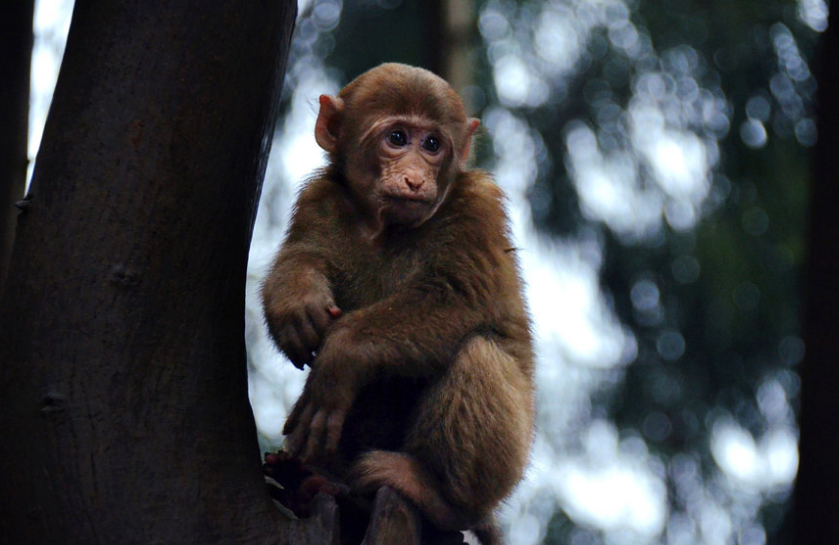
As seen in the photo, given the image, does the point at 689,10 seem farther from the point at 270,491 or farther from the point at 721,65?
the point at 270,491

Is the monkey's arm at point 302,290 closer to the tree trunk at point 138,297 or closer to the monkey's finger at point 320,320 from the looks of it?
the monkey's finger at point 320,320

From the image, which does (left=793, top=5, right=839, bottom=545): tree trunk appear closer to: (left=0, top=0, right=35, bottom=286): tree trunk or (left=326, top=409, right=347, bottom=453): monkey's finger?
(left=326, top=409, right=347, bottom=453): monkey's finger

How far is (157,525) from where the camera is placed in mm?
2703

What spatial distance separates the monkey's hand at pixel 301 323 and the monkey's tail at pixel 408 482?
0.41 m

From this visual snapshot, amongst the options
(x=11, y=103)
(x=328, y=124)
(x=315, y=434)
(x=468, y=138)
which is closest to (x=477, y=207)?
(x=468, y=138)

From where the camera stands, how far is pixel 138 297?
9.12 feet

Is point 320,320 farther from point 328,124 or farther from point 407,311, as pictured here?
point 328,124

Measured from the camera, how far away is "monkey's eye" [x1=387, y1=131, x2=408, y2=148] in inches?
146

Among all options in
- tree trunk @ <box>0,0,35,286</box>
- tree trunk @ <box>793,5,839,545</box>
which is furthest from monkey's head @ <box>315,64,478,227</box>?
tree trunk @ <box>793,5,839,545</box>

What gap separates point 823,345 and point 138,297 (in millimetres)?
3639

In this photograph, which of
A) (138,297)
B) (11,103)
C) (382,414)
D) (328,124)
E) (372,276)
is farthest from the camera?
(11,103)

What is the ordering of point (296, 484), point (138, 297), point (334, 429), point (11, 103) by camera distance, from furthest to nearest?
1. point (11, 103)
2. point (334, 429)
3. point (296, 484)
4. point (138, 297)

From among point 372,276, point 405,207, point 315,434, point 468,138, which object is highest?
point 468,138

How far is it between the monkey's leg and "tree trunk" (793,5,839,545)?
7.04 feet
